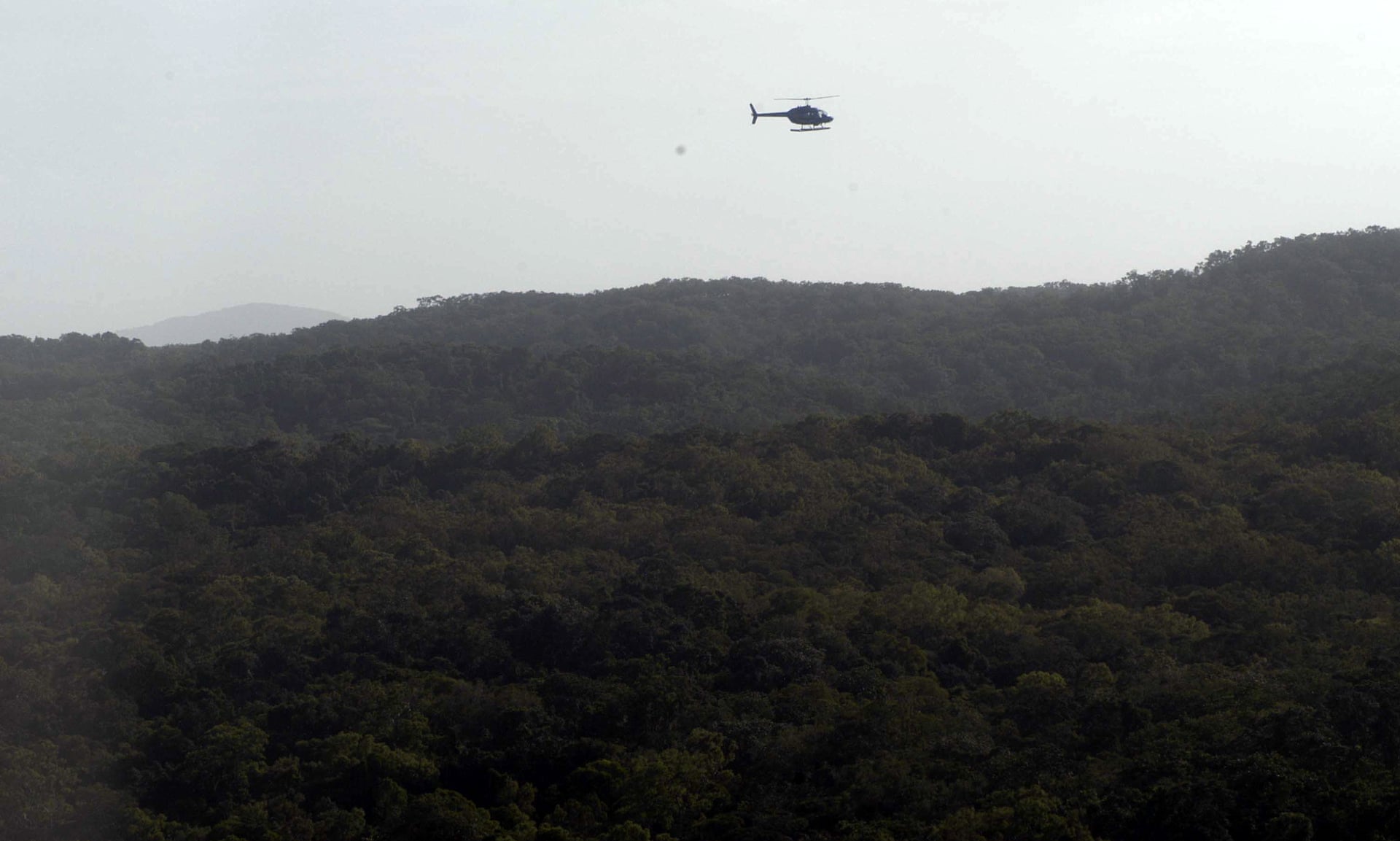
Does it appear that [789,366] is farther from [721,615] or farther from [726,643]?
[726,643]

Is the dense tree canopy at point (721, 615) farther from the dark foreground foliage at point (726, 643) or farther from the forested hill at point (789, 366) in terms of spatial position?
the forested hill at point (789, 366)

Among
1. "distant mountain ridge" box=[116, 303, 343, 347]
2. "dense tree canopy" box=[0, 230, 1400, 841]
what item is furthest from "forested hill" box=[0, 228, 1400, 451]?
"distant mountain ridge" box=[116, 303, 343, 347]

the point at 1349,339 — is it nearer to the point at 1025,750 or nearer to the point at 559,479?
the point at 559,479

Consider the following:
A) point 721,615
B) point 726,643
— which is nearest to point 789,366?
point 721,615

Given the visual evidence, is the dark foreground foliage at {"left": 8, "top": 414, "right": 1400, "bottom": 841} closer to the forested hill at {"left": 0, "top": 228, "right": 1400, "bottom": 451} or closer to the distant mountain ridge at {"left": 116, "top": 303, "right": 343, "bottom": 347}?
the forested hill at {"left": 0, "top": 228, "right": 1400, "bottom": 451}

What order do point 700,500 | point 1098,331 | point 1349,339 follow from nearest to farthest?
point 700,500 < point 1349,339 < point 1098,331

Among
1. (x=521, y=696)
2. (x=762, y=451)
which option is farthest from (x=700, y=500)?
(x=521, y=696)

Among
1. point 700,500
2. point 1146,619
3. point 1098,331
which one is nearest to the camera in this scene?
point 1146,619
